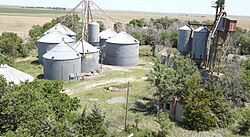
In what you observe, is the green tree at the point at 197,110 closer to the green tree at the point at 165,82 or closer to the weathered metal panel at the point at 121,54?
the green tree at the point at 165,82

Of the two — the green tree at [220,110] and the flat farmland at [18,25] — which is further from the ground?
the flat farmland at [18,25]

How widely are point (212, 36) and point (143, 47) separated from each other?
2728 cm

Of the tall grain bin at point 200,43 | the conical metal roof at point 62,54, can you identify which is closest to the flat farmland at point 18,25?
the conical metal roof at point 62,54

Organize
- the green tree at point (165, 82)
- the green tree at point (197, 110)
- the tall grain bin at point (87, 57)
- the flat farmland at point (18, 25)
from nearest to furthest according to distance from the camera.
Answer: the green tree at point (197, 110) → the green tree at point (165, 82) → the tall grain bin at point (87, 57) → the flat farmland at point (18, 25)

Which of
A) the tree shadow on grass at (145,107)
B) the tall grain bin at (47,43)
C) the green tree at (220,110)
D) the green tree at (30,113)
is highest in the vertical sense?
the tall grain bin at (47,43)

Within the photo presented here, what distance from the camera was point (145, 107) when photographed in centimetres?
2370

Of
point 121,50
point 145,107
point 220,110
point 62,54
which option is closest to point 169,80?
point 145,107

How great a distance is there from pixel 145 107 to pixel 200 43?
14.4m

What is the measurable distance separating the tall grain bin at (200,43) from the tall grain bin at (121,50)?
9.65m

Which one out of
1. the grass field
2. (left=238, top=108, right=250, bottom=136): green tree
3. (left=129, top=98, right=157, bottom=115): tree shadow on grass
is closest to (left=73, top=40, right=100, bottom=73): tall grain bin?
the grass field

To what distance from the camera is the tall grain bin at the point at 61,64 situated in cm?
3106

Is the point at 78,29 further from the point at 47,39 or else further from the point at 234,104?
the point at 234,104

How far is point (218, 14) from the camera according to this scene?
30469mm

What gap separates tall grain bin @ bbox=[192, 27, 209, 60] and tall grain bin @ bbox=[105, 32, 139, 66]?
9646mm
